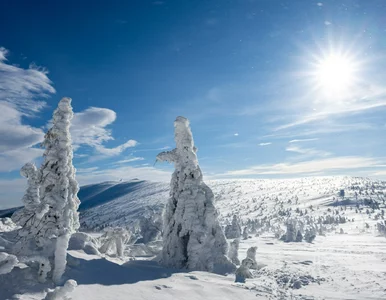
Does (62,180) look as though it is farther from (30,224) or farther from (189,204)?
(189,204)

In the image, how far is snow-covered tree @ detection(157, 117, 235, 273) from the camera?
75.5 ft

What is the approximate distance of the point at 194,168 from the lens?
25.1 m

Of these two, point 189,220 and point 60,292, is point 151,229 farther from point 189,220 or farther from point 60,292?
point 60,292

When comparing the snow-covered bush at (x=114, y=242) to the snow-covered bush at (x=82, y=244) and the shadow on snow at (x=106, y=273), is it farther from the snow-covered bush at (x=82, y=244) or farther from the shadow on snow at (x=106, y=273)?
the shadow on snow at (x=106, y=273)

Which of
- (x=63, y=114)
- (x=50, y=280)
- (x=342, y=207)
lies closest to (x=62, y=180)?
(x=63, y=114)

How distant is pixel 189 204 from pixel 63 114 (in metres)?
11.7

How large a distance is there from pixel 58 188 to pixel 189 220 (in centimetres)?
1075

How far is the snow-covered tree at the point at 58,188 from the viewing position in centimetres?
1535

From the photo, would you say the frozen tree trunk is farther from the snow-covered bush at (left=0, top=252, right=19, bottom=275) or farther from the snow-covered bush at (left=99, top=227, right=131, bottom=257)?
the snow-covered bush at (left=99, top=227, right=131, bottom=257)

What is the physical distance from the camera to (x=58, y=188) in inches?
642

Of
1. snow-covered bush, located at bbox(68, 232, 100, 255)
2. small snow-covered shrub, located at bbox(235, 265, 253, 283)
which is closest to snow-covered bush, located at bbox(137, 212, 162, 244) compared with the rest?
snow-covered bush, located at bbox(68, 232, 100, 255)

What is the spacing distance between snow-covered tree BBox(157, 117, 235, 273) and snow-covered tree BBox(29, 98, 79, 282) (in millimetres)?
8454

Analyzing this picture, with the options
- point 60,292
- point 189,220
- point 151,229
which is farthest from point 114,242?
point 151,229

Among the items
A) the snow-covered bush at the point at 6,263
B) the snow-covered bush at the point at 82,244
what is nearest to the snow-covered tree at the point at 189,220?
the snow-covered bush at the point at 82,244
